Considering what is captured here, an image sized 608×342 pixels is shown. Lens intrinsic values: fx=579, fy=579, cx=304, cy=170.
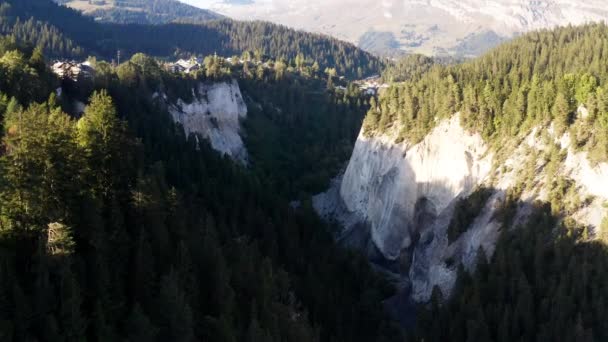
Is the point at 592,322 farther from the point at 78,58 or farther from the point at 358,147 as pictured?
the point at 78,58

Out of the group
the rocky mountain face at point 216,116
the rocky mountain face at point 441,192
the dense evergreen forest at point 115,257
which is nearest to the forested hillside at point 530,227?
the rocky mountain face at point 441,192

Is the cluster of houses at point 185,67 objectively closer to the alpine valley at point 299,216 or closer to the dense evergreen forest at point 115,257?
the alpine valley at point 299,216

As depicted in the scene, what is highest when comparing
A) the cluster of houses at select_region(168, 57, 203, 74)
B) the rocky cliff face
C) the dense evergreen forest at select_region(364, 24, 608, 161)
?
the dense evergreen forest at select_region(364, 24, 608, 161)

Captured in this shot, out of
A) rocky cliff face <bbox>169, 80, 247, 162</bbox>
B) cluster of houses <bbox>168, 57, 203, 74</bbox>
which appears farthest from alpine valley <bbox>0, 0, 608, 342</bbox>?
cluster of houses <bbox>168, 57, 203, 74</bbox>

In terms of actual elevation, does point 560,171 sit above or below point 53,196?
above

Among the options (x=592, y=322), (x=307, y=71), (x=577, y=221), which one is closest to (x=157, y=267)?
(x=592, y=322)

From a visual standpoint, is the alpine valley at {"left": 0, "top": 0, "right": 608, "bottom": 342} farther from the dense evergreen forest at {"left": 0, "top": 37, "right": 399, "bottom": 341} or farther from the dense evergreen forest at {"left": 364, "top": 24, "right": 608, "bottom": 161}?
the dense evergreen forest at {"left": 364, "top": 24, "right": 608, "bottom": 161}

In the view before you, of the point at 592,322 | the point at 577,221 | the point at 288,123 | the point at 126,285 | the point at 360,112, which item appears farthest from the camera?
the point at 360,112
